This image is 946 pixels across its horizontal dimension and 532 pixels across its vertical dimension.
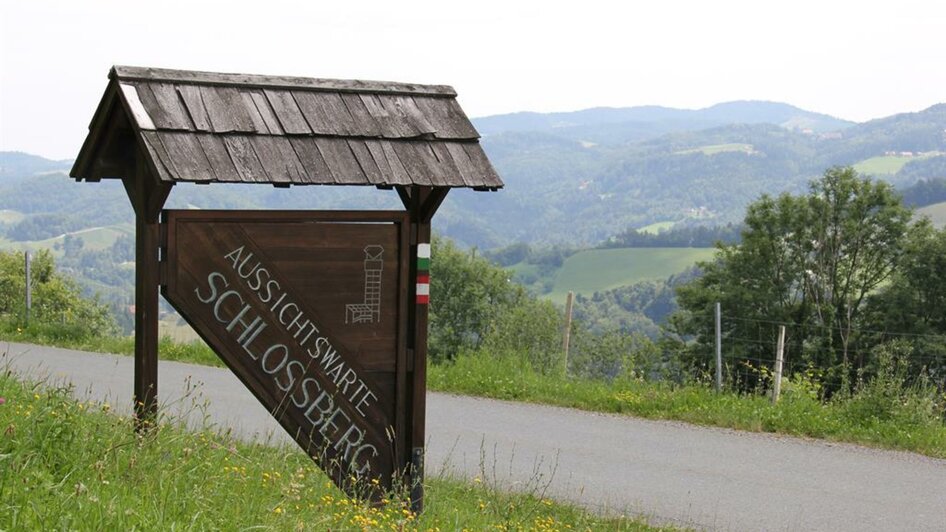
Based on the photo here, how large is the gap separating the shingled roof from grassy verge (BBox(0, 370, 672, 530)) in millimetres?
1448

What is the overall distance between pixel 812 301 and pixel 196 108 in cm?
4664

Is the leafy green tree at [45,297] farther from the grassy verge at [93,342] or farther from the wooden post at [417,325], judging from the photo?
the wooden post at [417,325]

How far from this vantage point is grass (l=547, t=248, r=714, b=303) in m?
137

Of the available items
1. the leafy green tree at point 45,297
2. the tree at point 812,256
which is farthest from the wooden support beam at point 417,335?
the tree at point 812,256

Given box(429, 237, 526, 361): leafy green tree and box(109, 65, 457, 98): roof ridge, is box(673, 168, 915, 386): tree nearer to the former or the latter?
box(429, 237, 526, 361): leafy green tree

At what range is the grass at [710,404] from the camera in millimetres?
10867

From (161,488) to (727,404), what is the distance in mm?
8282

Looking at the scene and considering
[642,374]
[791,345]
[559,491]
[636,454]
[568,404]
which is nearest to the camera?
[559,491]

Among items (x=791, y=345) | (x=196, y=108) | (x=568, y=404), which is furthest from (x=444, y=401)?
(x=791, y=345)

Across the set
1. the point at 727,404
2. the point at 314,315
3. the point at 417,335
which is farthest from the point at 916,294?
the point at 314,315

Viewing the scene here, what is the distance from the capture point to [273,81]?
6875 mm

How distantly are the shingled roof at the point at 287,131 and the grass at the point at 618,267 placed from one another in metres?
124

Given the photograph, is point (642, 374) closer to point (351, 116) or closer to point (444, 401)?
point (444, 401)

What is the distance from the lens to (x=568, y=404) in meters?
12.5
